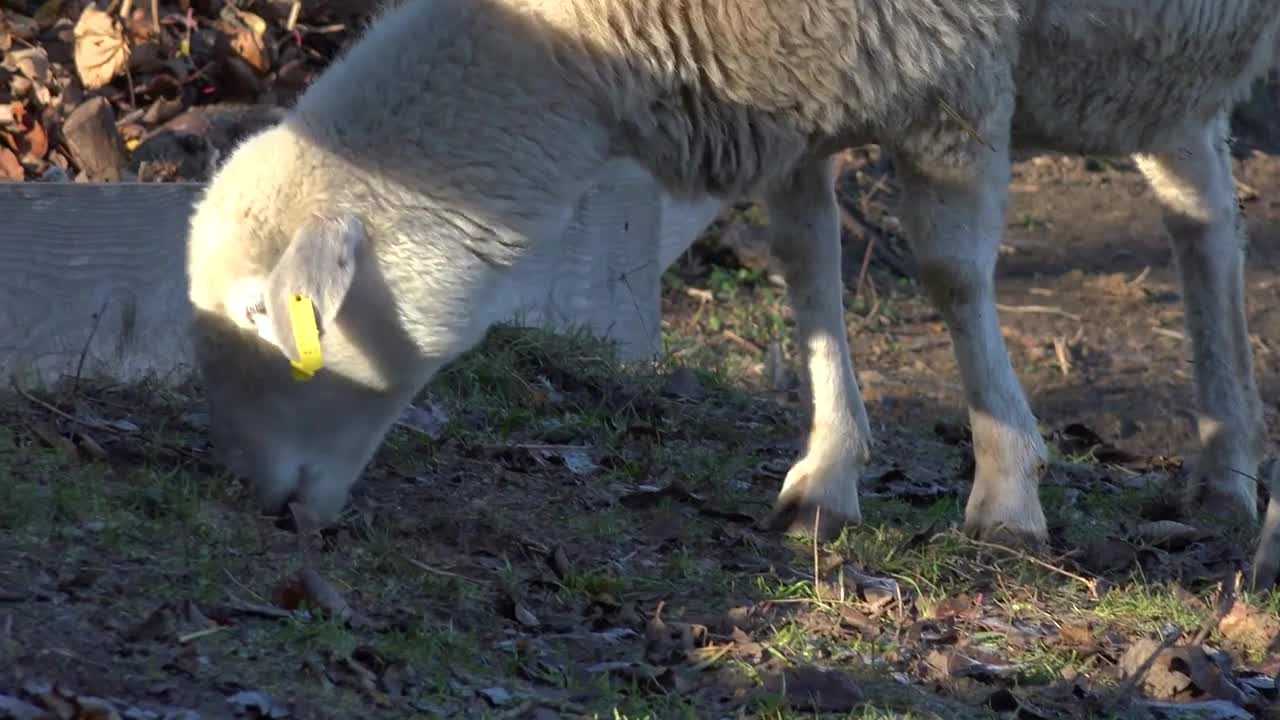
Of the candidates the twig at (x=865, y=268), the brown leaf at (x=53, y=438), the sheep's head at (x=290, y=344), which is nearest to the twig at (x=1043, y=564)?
the sheep's head at (x=290, y=344)

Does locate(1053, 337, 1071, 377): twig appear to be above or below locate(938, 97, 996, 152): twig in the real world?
below

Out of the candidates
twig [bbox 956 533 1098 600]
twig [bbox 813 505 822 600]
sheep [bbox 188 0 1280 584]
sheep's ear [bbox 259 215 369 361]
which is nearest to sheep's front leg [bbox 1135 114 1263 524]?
sheep [bbox 188 0 1280 584]

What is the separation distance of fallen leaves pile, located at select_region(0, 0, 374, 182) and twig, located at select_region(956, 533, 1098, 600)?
2796mm

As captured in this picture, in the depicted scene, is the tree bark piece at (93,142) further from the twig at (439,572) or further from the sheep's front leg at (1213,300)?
the sheep's front leg at (1213,300)

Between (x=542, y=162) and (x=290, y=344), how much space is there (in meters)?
0.73

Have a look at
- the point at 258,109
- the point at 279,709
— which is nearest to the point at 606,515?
the point at 279,709

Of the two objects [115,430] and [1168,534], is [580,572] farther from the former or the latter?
[1168,534]

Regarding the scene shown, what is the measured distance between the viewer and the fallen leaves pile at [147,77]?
5.86 m

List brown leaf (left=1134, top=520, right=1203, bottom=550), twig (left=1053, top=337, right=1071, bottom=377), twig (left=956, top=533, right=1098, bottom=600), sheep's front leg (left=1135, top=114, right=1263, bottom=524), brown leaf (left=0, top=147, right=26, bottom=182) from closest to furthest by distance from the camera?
twig (left=956, top=533, right=1098, bottom=600), brown leaf (left=1134, top=520, right=1203, bottom=550), sheep's front leg (left=1135, top=114, right=1263, bottom=524), brown leaf (left=0, top=147, right=26, bottom=182), twig (left=1053, top=337, right=1071, bottom=377)

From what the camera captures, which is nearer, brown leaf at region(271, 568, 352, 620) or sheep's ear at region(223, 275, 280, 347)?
brown leaf at region(271, 568, 352, 620)

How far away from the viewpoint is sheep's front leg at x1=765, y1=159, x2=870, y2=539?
4566 millimetres

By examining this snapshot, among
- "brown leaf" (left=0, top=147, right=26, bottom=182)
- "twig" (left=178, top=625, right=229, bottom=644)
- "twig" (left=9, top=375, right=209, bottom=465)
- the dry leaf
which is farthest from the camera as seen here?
the dry leaf

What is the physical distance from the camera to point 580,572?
12.8 feet

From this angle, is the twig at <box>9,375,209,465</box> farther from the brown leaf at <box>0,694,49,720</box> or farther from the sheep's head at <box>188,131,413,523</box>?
the brown leaf at <box>0,694,49,720</box>
